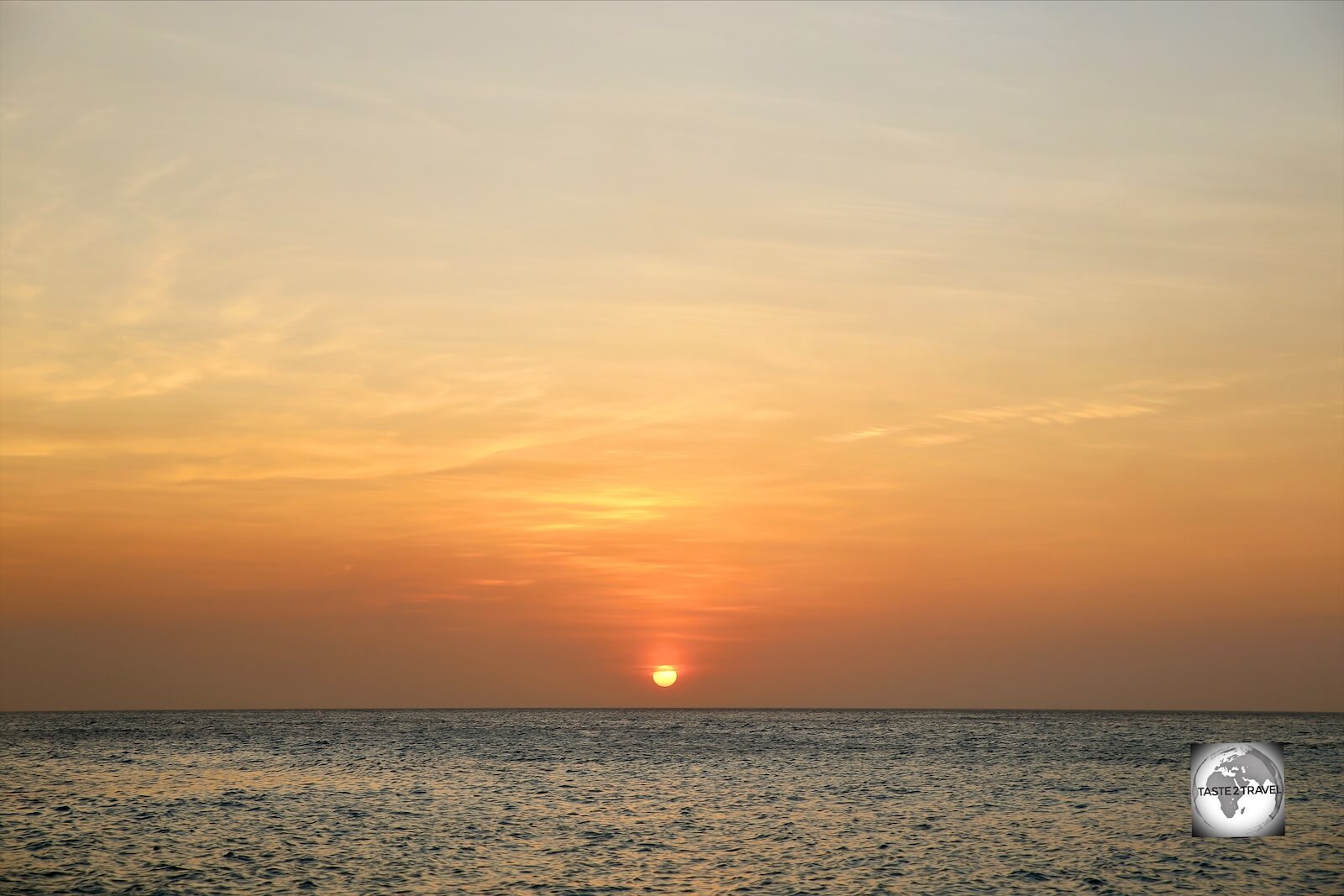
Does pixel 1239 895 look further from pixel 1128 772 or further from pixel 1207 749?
pixel 1128 772

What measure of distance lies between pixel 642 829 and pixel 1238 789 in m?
29.6

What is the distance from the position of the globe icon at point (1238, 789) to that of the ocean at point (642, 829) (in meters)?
1.83

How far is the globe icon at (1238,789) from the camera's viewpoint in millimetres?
38406

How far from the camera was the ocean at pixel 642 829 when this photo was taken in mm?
44750

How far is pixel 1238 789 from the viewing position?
4188cm

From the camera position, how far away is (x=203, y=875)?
4556 cm

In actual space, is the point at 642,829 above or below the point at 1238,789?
below

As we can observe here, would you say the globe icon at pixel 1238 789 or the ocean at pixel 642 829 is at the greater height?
the globe icon at pixel 1238 789

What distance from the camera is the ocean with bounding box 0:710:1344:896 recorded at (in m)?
44.8

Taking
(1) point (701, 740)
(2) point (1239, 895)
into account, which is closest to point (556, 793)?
(2) point (1239, 895)

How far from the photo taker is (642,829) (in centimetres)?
6000

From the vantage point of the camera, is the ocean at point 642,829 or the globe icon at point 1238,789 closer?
the globe icon at point 1238,789

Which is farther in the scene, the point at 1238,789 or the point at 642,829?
the point at 642,829

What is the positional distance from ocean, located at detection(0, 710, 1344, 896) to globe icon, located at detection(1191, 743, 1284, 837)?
1828mm
